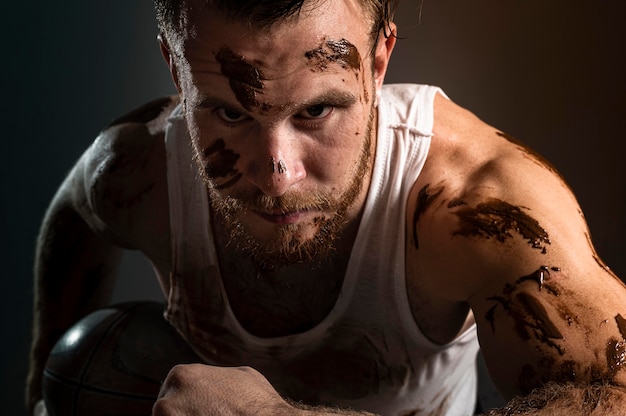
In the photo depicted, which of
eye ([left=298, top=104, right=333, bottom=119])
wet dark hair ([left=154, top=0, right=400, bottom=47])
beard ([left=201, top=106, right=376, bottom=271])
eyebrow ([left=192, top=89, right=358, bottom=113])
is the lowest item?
beard ([left=201, top=106, right=376, bottom=271])

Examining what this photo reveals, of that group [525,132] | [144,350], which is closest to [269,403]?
[144,350]

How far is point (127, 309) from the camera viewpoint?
1104mm

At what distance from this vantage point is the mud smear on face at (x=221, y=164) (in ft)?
2.78

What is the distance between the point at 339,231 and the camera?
94 cm

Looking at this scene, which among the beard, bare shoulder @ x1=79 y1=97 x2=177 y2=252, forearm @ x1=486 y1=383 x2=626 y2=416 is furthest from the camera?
bare shoulder @ x1=79 y1=97 x2=177 y2=252

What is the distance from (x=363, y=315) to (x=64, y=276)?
51cm

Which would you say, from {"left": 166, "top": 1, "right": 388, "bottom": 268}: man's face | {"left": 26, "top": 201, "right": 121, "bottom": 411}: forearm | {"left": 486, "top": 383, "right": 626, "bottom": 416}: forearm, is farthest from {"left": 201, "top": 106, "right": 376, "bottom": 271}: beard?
{"left": 26, "top": 201, "right": 121, "bottom": 411}: forearm

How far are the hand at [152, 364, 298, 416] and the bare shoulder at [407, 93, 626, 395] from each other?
8.5 inches

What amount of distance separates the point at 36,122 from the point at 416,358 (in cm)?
90

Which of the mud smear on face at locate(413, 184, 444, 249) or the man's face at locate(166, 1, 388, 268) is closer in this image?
the man's face at locate(166, 1, 388, 268)

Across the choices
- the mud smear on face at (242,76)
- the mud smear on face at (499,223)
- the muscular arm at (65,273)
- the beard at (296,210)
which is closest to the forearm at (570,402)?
the mud smear on face at (499,223)

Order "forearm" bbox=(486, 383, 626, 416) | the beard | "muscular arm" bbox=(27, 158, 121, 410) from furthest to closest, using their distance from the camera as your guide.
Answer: "muscular arm" bbox=(27, 158, 121, 410), the beard, "forearm" bbox=(486, 383, 626, 416)

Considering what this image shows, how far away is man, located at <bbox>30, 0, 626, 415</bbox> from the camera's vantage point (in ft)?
2.55

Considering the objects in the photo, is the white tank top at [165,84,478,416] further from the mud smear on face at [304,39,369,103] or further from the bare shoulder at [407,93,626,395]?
the mud smear on face at [304,39,369,103]
